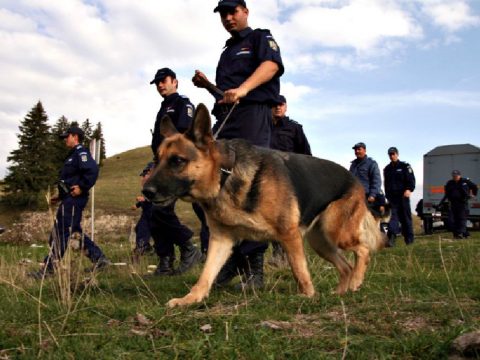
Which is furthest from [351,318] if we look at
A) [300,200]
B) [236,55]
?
[236,55]

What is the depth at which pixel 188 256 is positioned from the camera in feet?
22.1

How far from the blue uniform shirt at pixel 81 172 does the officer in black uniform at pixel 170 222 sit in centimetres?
218

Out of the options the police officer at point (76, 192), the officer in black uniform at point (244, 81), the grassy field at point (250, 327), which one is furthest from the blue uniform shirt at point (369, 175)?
the grassy field at point (250, 327)

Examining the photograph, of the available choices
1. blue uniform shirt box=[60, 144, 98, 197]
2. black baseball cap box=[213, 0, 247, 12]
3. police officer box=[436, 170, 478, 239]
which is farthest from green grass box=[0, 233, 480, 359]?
police officer box=[436, 170, 478, 239]

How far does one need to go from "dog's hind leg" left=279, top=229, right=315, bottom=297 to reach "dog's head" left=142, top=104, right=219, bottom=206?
789 millimetres

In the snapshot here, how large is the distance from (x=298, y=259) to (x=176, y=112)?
3.17 metres

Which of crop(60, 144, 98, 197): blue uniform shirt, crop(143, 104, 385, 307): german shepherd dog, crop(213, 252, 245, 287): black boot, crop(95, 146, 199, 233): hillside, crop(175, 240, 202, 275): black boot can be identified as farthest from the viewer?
crop(95, 146, 199, 233): hillside

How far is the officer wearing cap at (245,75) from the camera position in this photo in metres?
5.03

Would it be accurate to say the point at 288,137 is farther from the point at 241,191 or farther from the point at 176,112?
the point at 241,191

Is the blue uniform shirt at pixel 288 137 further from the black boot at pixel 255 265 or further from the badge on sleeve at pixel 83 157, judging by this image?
the badge on sleeve at pixel 83 157

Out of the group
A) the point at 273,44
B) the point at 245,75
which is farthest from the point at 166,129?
the point at 273,44

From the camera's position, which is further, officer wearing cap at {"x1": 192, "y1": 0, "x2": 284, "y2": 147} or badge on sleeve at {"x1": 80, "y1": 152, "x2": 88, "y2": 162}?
badge on sleeve at {"x1": 80, "y1": 152, "x2": 88, "y2": 162}

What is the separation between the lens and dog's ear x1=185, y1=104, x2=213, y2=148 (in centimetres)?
388

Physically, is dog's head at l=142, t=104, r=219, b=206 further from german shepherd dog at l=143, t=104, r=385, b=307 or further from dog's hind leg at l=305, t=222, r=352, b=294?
dog's hind leg at l=305, t=222, r=352, b=294
